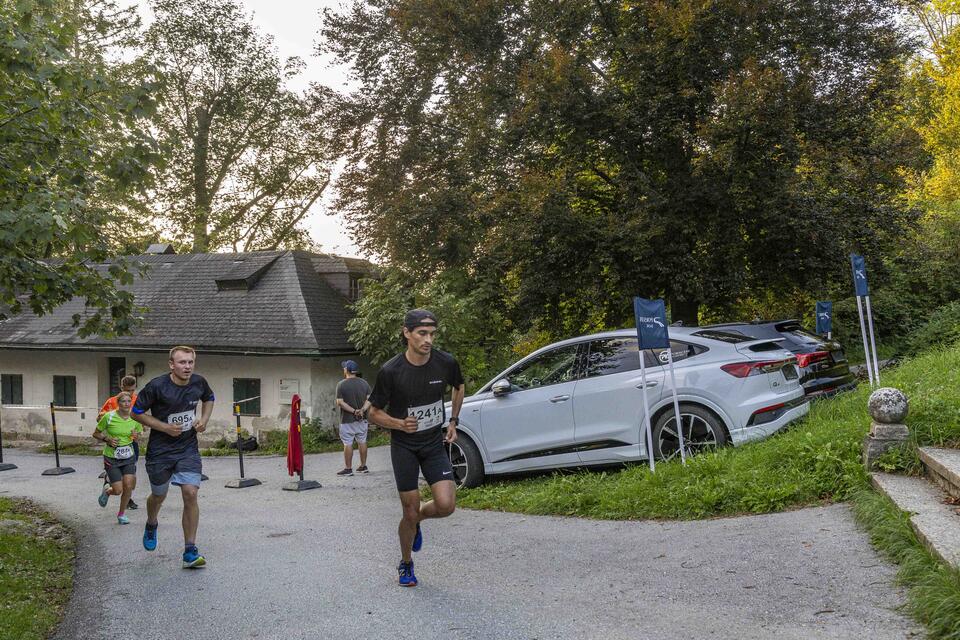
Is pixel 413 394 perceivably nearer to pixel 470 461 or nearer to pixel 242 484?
pixel 470 461

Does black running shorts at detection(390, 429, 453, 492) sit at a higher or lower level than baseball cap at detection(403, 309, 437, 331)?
lower

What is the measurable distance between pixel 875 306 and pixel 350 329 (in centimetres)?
1340

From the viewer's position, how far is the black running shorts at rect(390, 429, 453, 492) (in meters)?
5.86

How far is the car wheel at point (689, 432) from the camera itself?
8711mm

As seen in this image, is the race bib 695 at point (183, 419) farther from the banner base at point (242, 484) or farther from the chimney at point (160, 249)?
the chimney at point (160, 249)

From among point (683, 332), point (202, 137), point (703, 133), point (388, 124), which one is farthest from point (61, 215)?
point (202, 137)

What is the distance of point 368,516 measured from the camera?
9438 millimetres

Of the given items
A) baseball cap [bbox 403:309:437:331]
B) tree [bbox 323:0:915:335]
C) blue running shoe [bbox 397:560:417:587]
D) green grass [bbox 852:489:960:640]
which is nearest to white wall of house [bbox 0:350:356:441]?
tree [bbox 323:0:915:335]

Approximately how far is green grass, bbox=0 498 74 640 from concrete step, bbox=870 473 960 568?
5744 mm

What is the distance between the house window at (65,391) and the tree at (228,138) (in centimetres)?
988

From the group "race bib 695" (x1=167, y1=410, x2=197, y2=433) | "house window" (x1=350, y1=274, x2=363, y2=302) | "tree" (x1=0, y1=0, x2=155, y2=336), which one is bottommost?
"race bib 695" (x1=167, y1=410, x2=197, y2=433)

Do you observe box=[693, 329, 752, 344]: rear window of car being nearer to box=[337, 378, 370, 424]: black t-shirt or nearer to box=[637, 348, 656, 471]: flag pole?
box=[637, 348, 656, 471]: flag pole

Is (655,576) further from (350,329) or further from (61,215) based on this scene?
(350,329)

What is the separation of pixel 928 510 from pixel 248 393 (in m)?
20.7
